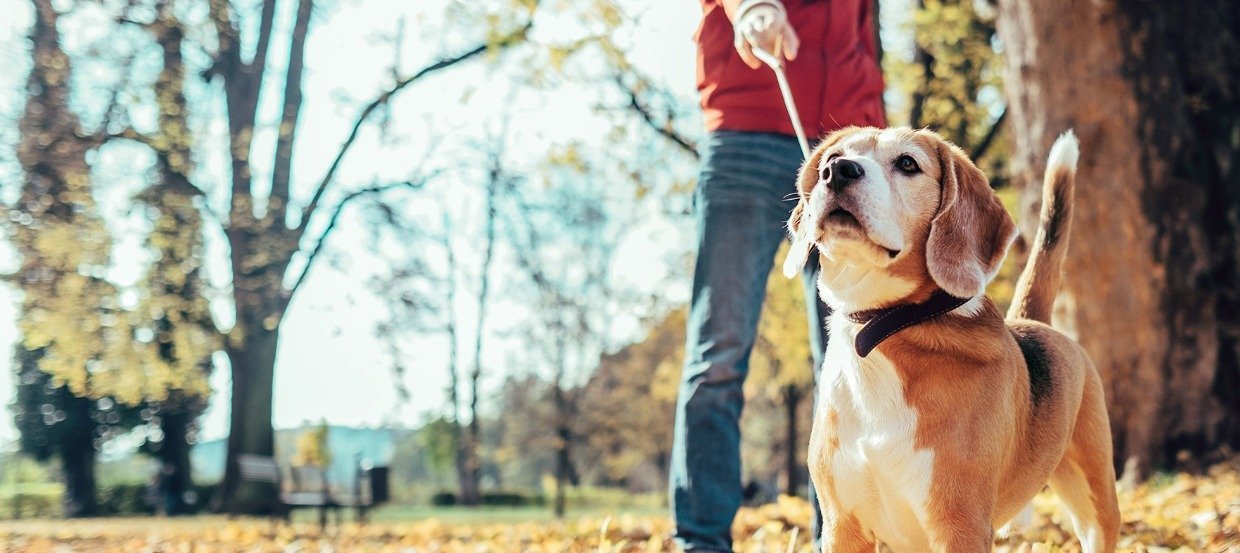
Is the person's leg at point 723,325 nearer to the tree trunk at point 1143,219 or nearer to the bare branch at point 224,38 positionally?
the tree trunk at point 1143,219

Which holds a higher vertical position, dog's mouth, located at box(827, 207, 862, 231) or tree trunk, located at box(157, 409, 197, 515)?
dog's mouth, located at box(827, 207, 862, 231)

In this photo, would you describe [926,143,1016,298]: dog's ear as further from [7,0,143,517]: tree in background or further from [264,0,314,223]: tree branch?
[7,0,143,517]: tree in background

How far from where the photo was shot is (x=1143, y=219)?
7.13m

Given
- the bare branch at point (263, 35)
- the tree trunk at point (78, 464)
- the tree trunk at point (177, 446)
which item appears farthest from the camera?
the tree trunk at point (177, 446)

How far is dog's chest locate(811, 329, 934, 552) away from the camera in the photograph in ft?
8.21

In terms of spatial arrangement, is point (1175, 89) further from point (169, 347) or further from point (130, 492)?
point (130, 492)

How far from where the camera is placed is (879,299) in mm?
2658

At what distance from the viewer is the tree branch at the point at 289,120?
18703 millimetres

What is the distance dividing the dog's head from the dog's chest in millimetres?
210

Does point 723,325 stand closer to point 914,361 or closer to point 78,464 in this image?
point 914,361

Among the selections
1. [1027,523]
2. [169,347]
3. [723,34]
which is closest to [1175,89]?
[1027,523]

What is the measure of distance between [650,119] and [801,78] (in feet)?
36.5

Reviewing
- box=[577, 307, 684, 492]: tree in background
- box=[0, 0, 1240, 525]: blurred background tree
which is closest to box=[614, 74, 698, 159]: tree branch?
box=[0, 0, 1240, 525]: blurred background tree

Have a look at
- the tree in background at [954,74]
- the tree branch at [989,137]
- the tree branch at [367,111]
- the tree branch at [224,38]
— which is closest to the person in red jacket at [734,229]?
the tree in background at [954,74]
